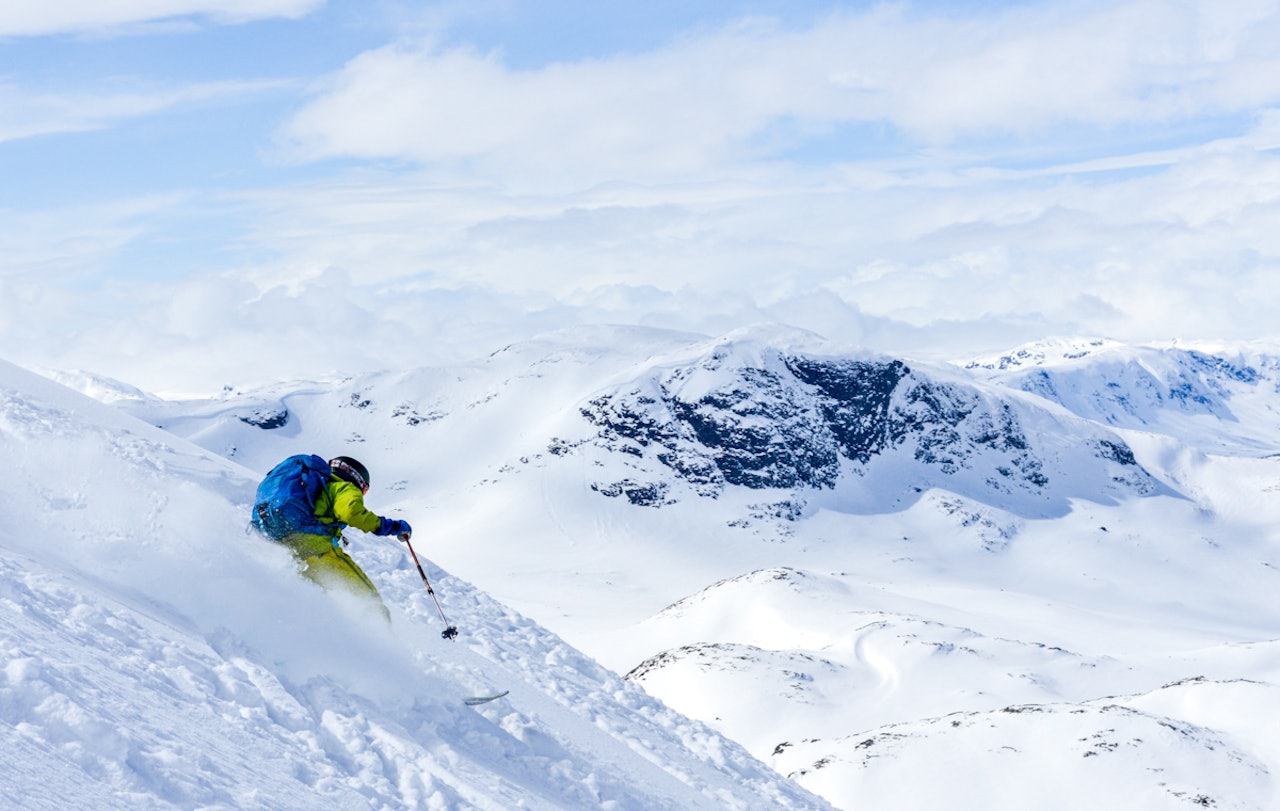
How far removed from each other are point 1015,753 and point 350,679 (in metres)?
44.4

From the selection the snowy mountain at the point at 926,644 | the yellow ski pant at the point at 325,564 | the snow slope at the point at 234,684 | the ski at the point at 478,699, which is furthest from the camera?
the snowy mountain at the point at 926,644

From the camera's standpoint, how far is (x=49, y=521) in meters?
12.0

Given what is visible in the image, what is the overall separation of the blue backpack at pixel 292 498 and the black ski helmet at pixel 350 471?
285 mm

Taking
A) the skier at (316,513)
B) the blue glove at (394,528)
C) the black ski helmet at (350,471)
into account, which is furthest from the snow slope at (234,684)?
the black ski helmet at (350,471)

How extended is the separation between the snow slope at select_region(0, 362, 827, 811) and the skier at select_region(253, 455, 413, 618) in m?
0.26

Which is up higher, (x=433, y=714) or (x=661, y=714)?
(x=661, y=714)

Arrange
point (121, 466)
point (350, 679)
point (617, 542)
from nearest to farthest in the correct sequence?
point (350, 679) → point (121, 466) → point (617, 542)

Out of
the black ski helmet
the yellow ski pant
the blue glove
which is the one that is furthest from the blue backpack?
the blue glove

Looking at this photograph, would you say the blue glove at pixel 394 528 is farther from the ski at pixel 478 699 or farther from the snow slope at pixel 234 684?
the ski at pixel 478 699

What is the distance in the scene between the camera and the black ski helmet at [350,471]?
1196cm

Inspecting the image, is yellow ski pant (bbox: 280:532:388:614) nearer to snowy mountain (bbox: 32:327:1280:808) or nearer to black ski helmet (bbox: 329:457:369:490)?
black ski helmet (bbox: 329:457:369:490)

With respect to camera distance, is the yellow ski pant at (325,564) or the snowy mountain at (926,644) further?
the snowy mountain at (926,644)

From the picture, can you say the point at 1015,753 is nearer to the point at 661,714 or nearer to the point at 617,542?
the point at 661,714

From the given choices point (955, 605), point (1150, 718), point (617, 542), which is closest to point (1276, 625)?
point (955, 605)
